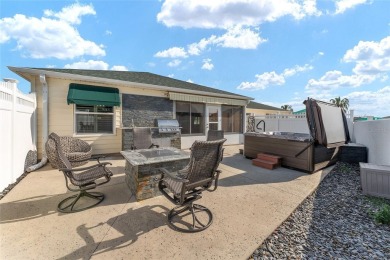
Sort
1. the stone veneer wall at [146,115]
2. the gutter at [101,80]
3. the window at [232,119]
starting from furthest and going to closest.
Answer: the window at [232,119] → the stone veneer wall at [146,115] → the gutter at [101,80]

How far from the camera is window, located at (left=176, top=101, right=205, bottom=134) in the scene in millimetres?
8227

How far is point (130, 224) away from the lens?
2.35m

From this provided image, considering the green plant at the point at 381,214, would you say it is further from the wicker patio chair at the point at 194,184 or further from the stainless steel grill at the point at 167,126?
the stainless steel grill at the point at 167,126

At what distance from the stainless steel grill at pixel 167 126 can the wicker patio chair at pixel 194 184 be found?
4.67m

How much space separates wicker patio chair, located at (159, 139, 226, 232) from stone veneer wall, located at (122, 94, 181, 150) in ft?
13.7

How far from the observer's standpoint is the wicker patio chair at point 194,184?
84.0 inches

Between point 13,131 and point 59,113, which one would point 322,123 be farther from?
point 59,113

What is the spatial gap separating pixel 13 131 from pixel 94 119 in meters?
2.61

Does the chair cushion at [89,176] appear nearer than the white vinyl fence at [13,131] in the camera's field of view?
Yes

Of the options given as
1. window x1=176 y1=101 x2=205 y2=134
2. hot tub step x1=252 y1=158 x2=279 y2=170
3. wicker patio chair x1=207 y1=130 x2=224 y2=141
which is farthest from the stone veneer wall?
hot tub step x1=252 y1=158 x2=279 y2=170

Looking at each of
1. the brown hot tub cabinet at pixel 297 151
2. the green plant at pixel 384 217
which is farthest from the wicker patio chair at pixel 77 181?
the brown hot tub cabinet at pixel 297 151

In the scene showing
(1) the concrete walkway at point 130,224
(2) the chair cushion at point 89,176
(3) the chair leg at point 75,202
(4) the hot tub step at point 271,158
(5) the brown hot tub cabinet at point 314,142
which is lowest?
(1) the concrete walkway at point 130,224

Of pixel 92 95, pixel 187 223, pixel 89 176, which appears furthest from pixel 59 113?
pixel 187 223

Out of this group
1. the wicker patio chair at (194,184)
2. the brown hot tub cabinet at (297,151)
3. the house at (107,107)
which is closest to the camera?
the wicker patio chair at (194,184)
